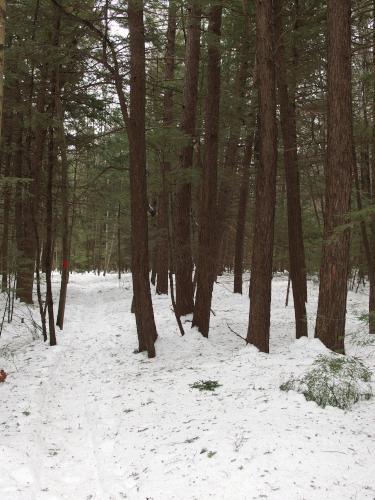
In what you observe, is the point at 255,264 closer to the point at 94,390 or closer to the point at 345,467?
the point at 94,390

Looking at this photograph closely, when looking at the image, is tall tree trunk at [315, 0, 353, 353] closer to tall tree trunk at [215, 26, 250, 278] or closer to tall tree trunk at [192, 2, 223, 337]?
tall tree trunk at [215, 26, 250, 278]

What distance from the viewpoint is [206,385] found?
6.93 m

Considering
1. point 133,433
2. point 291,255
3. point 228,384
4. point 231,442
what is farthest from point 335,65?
point 133,433

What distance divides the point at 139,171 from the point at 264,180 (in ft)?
8.88

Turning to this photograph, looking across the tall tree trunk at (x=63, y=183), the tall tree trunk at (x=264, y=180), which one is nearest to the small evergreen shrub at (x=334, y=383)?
the tall tree trunk at (x=264, y=180)

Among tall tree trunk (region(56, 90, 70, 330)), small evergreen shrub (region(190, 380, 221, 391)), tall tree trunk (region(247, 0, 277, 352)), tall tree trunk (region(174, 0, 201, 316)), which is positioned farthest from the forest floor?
tall tree trunk (region(56, 90, 70, 330))

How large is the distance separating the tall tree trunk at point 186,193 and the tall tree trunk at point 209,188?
1065 millimetres

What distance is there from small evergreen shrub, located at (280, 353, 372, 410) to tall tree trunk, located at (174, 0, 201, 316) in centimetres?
602

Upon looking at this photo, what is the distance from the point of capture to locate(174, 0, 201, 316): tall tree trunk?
11.7 meters

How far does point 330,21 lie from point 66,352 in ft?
28.8

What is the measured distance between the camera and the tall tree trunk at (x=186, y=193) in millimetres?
11672

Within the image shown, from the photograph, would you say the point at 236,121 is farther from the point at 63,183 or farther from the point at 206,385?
the point at 206,385

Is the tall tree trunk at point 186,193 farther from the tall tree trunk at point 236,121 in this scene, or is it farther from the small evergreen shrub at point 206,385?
the small evergreen shrub at point 206,385

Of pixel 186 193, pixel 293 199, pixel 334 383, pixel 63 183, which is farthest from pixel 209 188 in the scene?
pixel 334 383
